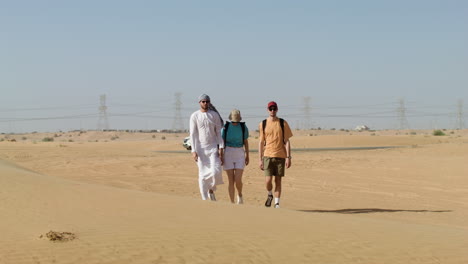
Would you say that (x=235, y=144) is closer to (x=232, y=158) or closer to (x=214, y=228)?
(x=232, y=158)

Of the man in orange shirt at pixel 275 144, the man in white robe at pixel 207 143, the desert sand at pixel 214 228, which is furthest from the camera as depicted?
the man in orange shirt at pixel 275 144

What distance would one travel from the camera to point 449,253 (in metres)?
7.73

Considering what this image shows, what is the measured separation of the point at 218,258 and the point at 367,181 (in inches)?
584

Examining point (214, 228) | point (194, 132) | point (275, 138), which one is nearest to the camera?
point (214, 228)

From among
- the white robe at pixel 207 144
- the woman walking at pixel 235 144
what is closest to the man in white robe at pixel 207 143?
the white robe at pixel 207 144

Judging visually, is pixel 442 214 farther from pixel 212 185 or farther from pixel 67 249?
pixel 67 249

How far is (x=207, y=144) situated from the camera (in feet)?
39.0

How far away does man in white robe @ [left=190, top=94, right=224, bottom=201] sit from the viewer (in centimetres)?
1184

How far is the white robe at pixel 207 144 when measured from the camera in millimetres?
11844

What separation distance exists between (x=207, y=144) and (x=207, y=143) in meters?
0.02

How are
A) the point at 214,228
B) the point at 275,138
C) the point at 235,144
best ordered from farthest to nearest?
the point at 275,138, the point at 235,144, the point at 214,228

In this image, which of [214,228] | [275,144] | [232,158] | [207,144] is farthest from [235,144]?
[214,228]

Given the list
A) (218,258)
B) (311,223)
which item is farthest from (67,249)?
(311,223)

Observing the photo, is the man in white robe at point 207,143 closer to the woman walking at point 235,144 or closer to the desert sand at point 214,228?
the woman walking at point 235,144
